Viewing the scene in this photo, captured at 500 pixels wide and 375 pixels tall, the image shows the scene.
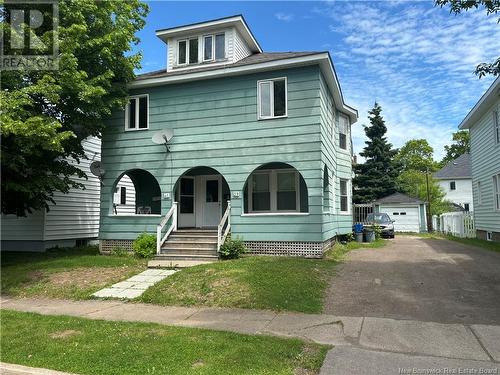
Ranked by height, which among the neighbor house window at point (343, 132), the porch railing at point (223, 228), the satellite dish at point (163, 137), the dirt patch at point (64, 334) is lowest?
the dirt patch at point (64, 334)

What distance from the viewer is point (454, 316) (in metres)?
6.77

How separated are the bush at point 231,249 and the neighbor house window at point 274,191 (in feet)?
7.51

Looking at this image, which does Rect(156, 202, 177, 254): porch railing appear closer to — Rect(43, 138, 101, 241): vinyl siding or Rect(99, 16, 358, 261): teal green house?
Rect(99, 16, 358, 261): teal green house

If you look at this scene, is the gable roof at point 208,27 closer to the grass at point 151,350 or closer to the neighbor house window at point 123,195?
the neighbor house window at point 123,195

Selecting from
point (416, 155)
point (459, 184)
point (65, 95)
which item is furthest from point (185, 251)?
→ point (416, 155)

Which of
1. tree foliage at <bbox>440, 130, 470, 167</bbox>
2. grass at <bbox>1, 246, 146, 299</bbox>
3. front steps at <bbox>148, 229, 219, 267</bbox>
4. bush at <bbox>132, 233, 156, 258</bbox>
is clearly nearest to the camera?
grass at <bbox>1, 246, 146, 299</bbox>

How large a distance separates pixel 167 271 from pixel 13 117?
5.41m

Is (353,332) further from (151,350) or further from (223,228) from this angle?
(223,228)

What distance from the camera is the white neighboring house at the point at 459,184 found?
46.2 metres

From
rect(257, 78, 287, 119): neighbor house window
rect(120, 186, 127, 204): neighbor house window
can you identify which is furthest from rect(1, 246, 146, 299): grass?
rect(120, 186, 127, 204): neighbor house window

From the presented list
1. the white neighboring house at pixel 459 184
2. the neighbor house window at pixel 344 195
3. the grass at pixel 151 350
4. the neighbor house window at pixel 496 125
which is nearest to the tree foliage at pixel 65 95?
the grass at pixel 151 350

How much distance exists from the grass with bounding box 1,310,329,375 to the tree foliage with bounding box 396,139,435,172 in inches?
2578

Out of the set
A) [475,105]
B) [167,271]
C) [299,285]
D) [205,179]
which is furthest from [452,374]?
[475,105]

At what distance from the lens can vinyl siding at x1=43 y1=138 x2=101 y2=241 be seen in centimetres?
1670
